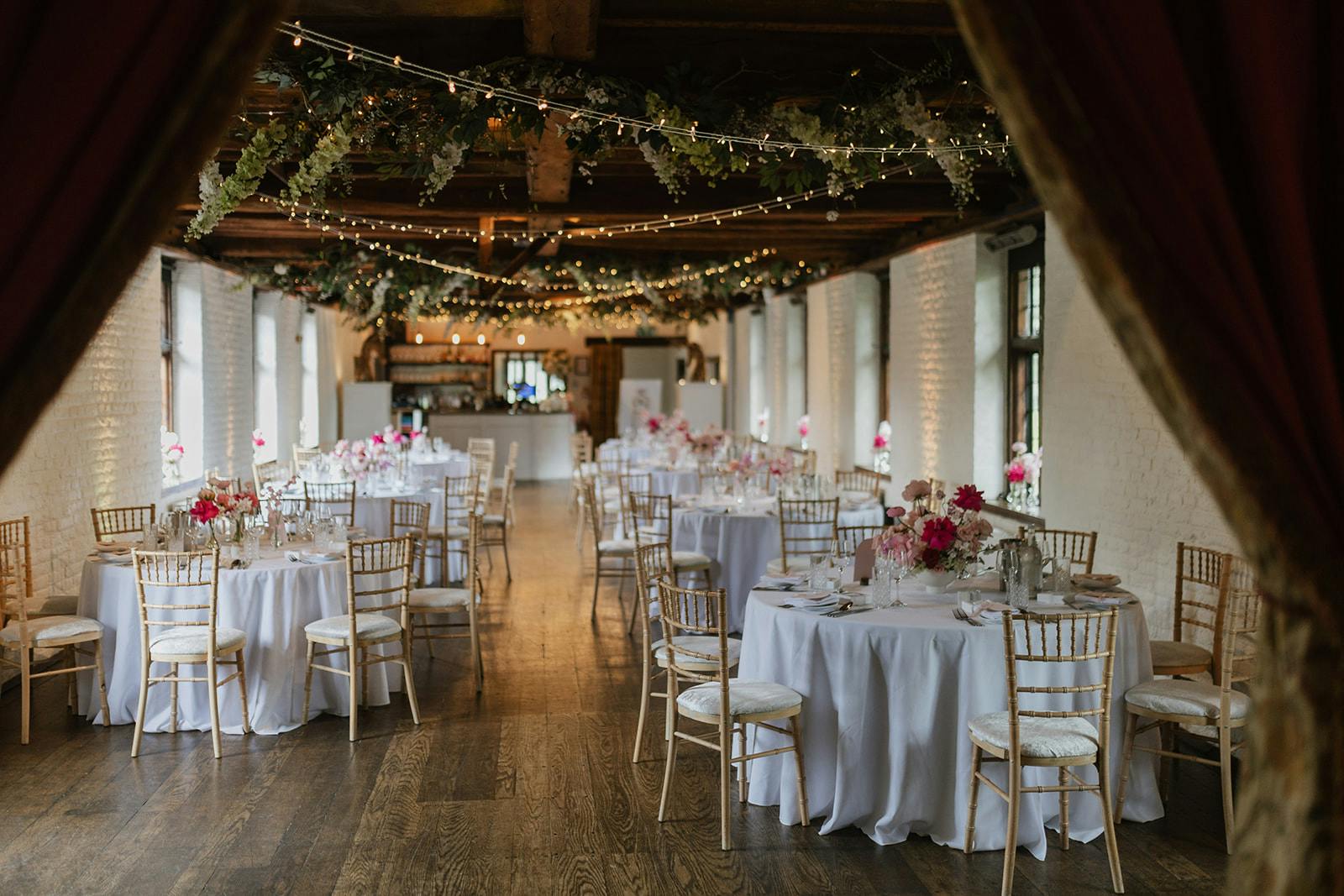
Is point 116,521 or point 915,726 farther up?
point 116,521

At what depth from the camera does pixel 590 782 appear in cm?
550

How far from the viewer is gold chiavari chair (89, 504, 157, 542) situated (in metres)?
7.71

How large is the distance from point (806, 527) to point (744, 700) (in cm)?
424

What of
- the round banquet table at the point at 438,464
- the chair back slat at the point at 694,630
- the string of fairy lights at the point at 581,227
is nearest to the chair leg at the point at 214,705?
the chair back slat at the point at 694,630

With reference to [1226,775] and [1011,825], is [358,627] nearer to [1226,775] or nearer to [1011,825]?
[1011,825]

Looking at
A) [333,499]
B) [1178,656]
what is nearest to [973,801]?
[1178,656]

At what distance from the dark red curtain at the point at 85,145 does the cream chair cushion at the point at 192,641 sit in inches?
181

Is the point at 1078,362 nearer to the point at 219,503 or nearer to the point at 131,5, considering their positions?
the point at 219,503

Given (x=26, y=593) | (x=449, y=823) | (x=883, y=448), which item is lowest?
(x=449, y=823)

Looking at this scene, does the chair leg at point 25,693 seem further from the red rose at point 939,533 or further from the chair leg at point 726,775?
the red rose at point 939,533

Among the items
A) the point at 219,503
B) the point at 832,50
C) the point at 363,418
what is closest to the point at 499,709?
the point at 219,503

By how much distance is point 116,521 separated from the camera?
8133 millimetres

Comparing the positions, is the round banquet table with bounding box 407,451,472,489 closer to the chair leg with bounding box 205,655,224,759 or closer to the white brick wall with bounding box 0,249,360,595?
the white brick wall with bounding box 0,249,360,595

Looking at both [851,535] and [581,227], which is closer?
[851,535]
